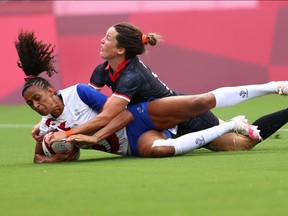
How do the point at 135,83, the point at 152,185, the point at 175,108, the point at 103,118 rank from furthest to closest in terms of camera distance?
the point at 175,108 → the point at 135,83 → the point at 103,118 → the point at 152,185

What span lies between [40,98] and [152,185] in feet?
6.83

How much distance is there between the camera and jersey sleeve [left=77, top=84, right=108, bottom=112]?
28.2 feet

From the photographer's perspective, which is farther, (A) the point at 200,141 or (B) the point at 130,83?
(A) the point at 200,141

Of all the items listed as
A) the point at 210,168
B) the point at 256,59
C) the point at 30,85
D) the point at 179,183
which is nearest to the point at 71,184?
the point at 179,183

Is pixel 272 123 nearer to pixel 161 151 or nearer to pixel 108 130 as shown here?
pixel 161 151

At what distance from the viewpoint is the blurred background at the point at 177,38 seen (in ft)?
54.4

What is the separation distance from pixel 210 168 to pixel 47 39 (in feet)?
31.9

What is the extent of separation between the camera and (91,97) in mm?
8602

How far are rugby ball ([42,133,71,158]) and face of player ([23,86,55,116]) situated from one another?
227 millimetres

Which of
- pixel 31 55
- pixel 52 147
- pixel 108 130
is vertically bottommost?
pixel 52 147

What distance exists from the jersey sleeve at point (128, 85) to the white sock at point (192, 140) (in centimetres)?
47

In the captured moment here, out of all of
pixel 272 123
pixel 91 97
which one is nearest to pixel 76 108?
pixel 91 97

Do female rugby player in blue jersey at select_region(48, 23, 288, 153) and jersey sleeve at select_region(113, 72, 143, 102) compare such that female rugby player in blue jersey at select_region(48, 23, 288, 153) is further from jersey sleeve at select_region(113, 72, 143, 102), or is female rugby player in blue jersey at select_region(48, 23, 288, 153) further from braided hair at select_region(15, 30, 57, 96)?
braided hair at select_region(15, 30, 57, 96)

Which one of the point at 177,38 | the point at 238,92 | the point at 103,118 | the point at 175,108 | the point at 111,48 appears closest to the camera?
the point at 103,118
